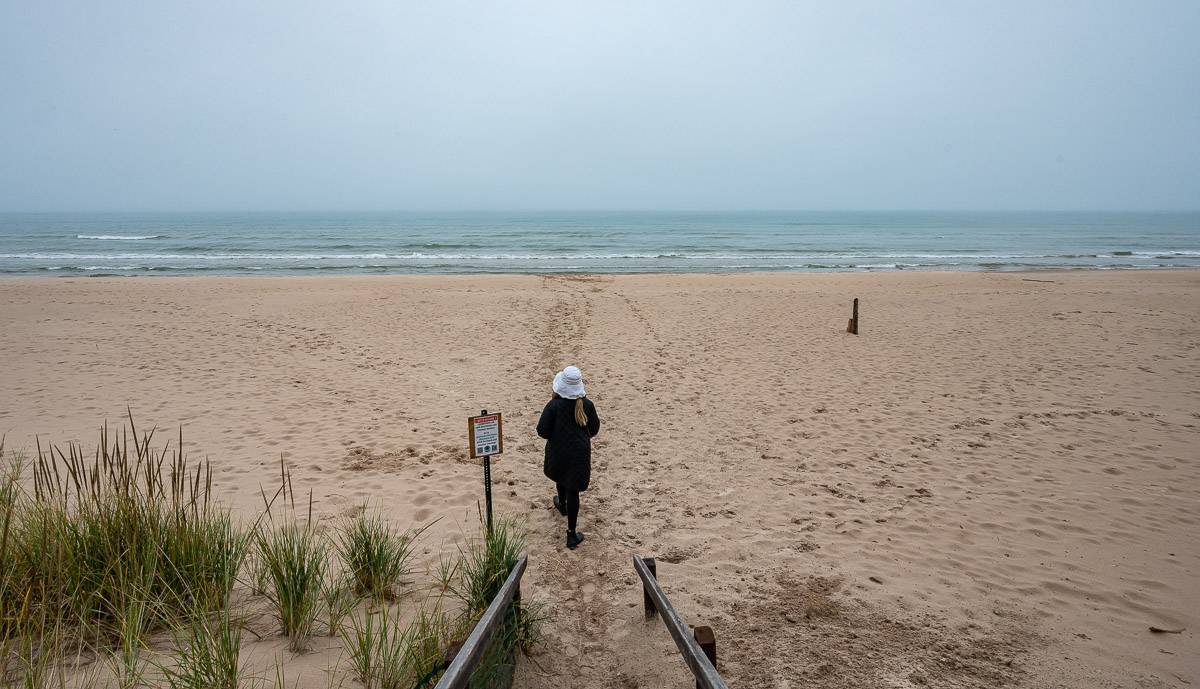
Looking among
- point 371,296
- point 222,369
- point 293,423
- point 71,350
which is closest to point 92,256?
point 371,296

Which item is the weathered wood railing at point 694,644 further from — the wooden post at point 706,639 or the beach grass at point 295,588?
the beach grass at point 295,588

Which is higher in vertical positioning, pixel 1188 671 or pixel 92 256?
pixel 92 256

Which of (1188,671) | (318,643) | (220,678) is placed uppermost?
(220,678)

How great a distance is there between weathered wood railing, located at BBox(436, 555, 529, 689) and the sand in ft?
1.88

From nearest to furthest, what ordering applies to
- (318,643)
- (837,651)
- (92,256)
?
1. (318,643)
2. (837,651)
3. (92,256)

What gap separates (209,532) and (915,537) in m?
5.48

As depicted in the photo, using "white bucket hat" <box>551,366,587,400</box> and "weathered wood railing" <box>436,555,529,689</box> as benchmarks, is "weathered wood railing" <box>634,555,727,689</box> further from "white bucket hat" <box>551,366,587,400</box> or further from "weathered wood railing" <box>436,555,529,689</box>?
"white bucket hat" <box>551,366,587,400</box>

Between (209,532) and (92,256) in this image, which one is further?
(92,256)

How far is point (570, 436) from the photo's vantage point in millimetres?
4805

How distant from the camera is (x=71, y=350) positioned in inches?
441

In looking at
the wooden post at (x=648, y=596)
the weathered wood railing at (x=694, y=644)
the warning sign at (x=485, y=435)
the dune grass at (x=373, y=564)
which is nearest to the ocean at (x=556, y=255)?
the warning sign at (x=485, y=435)

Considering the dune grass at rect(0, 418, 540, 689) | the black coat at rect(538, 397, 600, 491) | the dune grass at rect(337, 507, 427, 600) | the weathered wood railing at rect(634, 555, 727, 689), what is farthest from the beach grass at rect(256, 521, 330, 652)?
the weathered wood railing at rect(634, 555, 727, 689)

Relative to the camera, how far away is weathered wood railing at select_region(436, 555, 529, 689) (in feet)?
7.24

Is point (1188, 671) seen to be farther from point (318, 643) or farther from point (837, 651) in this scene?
point (318, 643)
